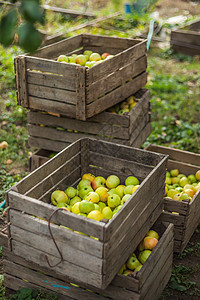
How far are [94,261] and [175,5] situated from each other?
11.3 meters

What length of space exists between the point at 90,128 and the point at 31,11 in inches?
118

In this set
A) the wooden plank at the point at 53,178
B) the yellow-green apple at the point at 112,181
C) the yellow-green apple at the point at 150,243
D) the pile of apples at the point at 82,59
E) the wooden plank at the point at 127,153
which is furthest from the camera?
the pile of apples at the point at 82,59

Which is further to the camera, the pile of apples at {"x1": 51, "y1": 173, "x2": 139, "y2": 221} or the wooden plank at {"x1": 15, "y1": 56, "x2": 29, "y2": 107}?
the wooden plank at {"x1": 15, "y1": 56, "x2": 29, "y2": 107}

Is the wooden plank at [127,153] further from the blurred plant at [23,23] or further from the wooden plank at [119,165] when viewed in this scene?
the blurred plant at [23,23]

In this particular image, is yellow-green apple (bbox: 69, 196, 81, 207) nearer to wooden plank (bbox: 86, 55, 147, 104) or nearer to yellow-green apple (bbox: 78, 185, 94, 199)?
yellow-green apple (bbox: 78, 185, 94, 199)

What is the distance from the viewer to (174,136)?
18.1 feet

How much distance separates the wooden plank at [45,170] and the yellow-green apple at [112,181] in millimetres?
364

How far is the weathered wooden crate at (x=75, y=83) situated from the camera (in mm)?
3578

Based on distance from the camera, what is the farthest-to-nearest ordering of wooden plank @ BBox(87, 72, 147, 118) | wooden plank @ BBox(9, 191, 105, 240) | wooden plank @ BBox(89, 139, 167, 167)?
wooden plank @ BBox(87, 72, 147, 118), wooden plank @ BBox(89, 139, 167, 167), wooden plank @ BBox(9, 191, 105, 240)

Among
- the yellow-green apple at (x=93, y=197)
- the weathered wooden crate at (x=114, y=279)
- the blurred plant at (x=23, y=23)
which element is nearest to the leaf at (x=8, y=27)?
the blurred plant at (x=23, y=23)

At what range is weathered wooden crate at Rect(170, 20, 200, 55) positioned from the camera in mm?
8034

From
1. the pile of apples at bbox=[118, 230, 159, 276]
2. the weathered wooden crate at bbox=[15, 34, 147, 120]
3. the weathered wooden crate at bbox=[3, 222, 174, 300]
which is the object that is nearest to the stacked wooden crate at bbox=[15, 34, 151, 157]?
the weathered wooden crate at bbox=[15, 34, 147, 120]

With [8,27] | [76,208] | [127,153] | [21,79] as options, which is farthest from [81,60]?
[8,27]

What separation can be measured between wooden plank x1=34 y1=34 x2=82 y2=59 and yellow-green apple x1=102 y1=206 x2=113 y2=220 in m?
2.01
